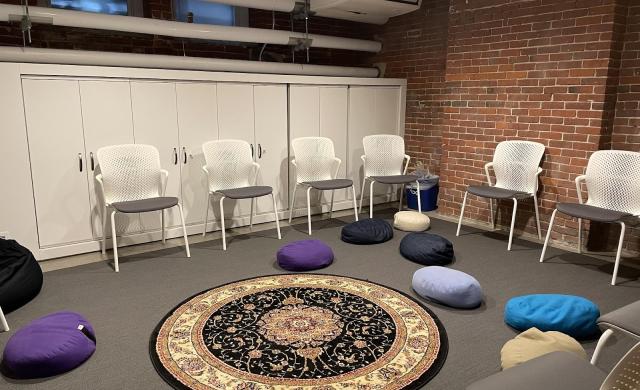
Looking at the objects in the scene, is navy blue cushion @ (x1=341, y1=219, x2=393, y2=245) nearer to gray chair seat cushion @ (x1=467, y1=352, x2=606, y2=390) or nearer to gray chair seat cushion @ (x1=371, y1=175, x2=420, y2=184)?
gray chair seat cushion @ (x1=371, y1=175, x2=420, y2=184)

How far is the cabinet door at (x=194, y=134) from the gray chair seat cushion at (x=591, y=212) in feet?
11.0

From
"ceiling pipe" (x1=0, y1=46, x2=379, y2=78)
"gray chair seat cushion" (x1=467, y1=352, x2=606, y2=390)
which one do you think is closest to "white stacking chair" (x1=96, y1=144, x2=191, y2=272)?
"ceiling pipe" (x1=0, y1=46, x2=379, y2=78)

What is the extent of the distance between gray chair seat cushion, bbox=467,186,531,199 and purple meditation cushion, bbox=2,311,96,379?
3438mm

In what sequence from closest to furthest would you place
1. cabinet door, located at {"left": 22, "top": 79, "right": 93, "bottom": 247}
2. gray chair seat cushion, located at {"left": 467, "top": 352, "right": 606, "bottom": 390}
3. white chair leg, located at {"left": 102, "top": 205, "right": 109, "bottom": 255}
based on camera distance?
gray chair seat cushion, located at {"left": 467, "top": 352, "right": 606, "bottom": 390}
cabinet door, located at {"left": 22, "top": 79, "right": 93, "bottom": 247}
white chair leg, located at {"left": 102, "top": 205, "right": 109, "bottom": 255}

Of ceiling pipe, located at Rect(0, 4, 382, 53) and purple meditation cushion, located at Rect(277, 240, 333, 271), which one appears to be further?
ceiling pipe, located at Rect(0, 4, 382, 53)

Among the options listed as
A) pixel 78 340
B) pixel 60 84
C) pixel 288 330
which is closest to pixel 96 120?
pixel 60 84

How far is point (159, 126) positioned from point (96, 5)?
1575 millimetres

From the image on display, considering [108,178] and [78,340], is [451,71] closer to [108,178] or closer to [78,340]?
[108,178]

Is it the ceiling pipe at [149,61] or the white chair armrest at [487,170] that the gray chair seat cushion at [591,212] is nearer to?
the white chair armrest at [487,170]

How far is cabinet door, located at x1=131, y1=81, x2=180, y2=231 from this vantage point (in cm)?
429

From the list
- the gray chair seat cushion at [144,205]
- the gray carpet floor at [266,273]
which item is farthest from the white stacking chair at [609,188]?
the gray chair seat cushion at [144,205]

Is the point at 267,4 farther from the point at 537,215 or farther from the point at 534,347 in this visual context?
the point at 534,347

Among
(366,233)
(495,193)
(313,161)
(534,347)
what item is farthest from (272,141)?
(534,347)

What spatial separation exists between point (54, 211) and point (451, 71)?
4.31 meters
